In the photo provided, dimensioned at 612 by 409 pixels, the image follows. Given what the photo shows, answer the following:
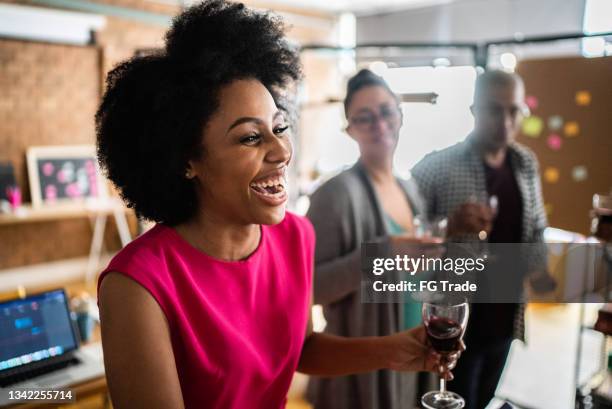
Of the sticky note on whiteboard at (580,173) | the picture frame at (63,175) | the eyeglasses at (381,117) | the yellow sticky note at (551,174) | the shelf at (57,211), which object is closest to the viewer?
the sticky note on whiteboard at (580,173)

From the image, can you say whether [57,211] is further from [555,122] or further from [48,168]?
[555,122]

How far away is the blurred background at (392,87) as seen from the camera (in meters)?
1.14

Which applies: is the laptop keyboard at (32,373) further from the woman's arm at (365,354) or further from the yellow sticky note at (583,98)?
the yellow sticky note at (583,98)

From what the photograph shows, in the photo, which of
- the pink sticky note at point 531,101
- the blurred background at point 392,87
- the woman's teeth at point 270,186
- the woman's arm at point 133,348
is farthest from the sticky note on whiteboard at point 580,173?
the woman's arm at point 133,348

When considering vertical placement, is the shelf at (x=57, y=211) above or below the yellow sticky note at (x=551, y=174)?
below

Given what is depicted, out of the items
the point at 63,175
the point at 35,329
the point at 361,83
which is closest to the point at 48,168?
the point at 63,175

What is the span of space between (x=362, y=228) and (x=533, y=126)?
49 centimetres

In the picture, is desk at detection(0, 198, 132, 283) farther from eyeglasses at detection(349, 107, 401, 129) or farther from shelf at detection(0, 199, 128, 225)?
eyeglasses at detection(349, 107, 401, 129)

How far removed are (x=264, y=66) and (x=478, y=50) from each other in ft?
3.36

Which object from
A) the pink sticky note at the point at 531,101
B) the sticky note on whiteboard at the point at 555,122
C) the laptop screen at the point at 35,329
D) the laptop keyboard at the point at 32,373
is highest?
the pink sticky note at the point at 531,101

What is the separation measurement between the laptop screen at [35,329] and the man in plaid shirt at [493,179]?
3.93 ft

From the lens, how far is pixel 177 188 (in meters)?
1.03

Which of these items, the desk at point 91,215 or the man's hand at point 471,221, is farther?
the desk at point 91,215

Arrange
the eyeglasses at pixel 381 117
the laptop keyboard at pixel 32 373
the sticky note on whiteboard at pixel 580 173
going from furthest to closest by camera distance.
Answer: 1. the laptop keyboard at pixel 32 373
2. the eyeglasses at pixel 381 117
3. the sticky note on whiteboard at pixel 580 173
